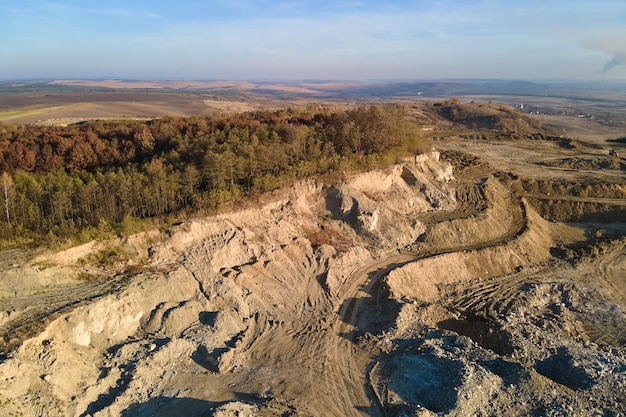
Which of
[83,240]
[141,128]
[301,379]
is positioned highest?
[141,128]

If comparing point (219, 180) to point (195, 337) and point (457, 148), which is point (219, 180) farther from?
point (457, 148)

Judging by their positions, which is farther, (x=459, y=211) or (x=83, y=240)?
(x=459, y=211)

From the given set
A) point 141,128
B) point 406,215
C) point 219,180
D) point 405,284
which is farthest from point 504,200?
point 141,128

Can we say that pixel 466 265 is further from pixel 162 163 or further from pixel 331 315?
pixel 162 163

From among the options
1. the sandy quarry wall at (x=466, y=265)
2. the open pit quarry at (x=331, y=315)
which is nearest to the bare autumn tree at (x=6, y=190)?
the open pit quarry at (x=331, y=315)

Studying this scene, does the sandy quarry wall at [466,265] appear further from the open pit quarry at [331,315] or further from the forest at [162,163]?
the forest at [162,163]

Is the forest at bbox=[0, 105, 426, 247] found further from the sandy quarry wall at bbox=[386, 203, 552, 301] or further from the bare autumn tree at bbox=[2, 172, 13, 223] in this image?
the sandy quarry wall at bbox=[386, 203, 552, 301]
